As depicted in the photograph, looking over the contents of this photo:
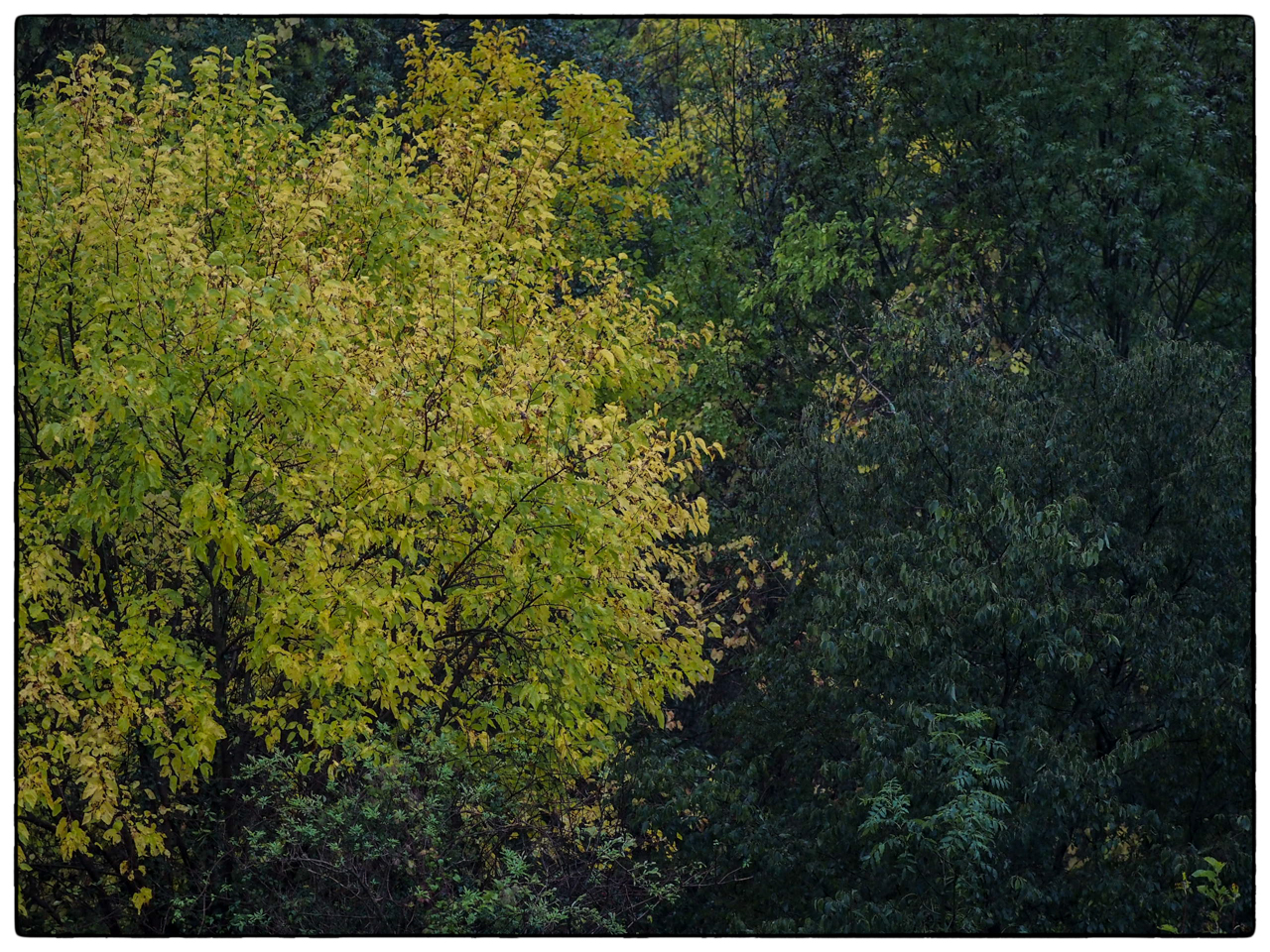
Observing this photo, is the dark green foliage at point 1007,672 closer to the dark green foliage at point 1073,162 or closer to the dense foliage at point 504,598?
the dense foliage at point 504,598

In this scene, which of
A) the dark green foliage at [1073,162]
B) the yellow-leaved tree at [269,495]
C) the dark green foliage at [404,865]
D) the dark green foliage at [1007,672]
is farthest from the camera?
the dark green foliage at [1073,162]

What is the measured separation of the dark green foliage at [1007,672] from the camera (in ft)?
33.2

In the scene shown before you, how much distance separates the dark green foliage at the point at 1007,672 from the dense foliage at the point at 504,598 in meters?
0.04

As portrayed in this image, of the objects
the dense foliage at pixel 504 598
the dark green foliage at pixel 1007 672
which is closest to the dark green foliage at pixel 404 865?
the dense foliage at pixel 504 598

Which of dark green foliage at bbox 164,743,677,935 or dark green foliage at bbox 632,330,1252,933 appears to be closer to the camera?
dark green foliage at bbox 164,743,677,935

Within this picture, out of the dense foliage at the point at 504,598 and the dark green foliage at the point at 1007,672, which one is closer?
the dense foliage at the point at 504,598

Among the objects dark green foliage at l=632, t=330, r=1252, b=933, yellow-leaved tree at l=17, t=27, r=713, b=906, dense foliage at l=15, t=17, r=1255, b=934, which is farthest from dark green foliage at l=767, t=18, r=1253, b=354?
yellow-leaved tree at l=17, t=27, r=713, b=906

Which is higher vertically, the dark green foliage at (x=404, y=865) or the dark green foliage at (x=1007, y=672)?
the dark green foliage at (x=1007, y=672)

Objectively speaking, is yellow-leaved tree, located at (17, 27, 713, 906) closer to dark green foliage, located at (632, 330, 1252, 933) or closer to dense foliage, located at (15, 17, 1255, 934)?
dense foliage, located at (15, 17, 1255, 934)

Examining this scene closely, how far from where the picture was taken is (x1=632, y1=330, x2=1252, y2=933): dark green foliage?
10117 mm

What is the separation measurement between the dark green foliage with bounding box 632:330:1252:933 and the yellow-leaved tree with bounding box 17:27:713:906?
4.68 feet

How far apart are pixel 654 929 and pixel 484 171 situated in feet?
25.2

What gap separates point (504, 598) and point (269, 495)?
2032 mm

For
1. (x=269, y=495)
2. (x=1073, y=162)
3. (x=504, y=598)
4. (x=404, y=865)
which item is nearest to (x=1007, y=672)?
(x=504, y=598)
